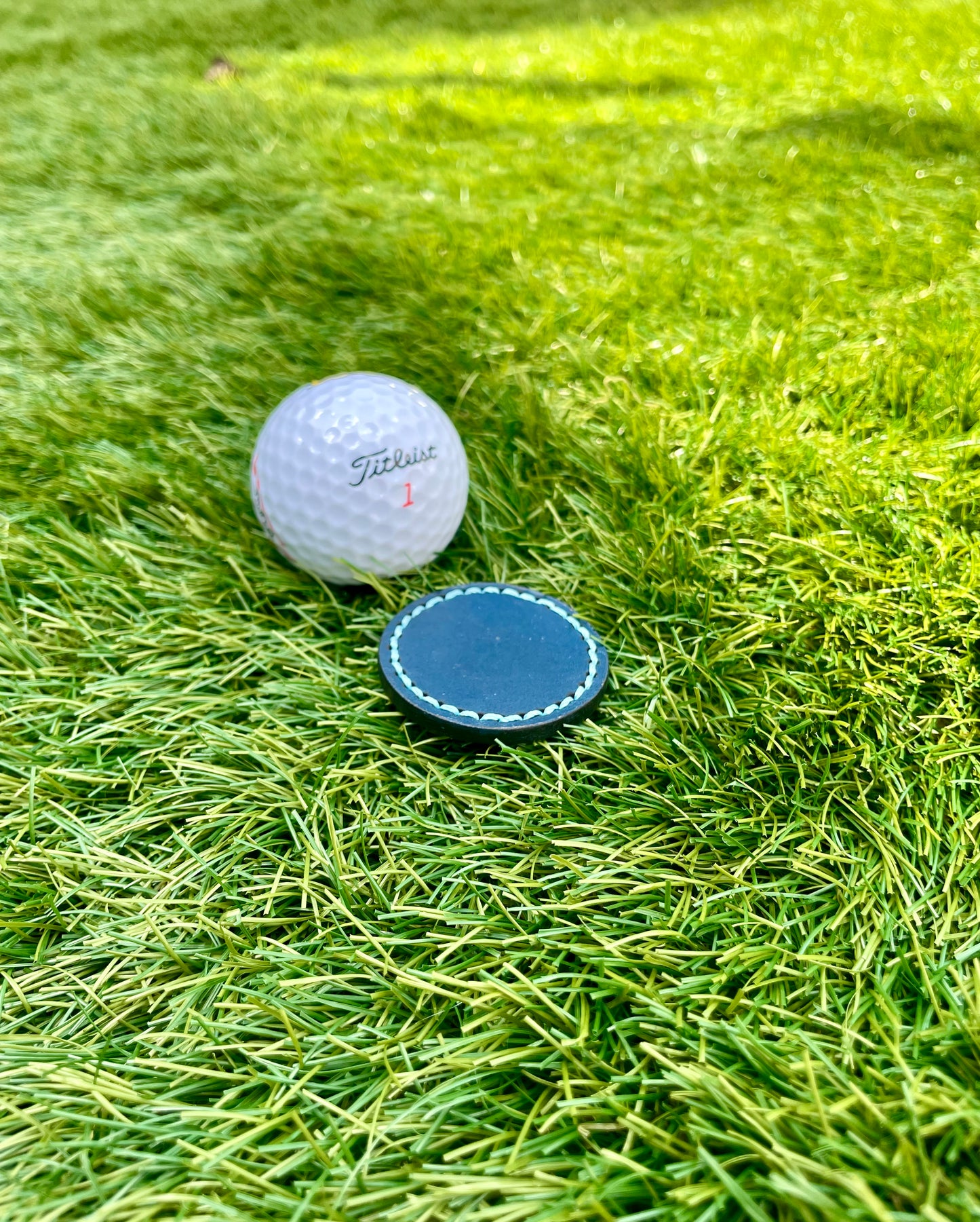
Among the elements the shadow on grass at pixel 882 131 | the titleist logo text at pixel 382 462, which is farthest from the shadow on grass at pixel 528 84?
the titleist logo text at pixel 382 462

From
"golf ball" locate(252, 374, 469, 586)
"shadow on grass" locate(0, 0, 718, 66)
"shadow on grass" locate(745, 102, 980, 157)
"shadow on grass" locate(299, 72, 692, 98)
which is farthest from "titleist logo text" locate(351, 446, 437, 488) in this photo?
"shadow on grass" locate(0, 0, 718, 66)

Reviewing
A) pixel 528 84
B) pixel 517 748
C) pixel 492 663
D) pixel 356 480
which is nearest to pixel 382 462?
pixel 356 480

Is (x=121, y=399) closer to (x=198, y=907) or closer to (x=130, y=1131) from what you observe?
(x=198, y=907)

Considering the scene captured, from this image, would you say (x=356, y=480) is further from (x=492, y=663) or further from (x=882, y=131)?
(x=882, y=131)

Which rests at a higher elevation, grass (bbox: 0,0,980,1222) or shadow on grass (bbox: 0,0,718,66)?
shadow on grass (bbox: 0,0,718,66)

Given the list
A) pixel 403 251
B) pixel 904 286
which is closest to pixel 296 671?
pixel 403 251

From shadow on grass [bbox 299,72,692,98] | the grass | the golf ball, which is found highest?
shadow on grass [bbox 299,72,692,98]

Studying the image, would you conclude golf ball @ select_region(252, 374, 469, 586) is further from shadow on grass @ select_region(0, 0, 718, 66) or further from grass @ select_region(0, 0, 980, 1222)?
shadow on grass @ select_region(0, 0, 718, 66)
